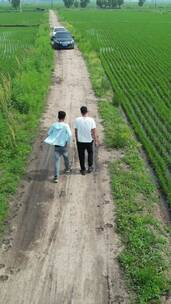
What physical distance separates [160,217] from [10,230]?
3.16 metres

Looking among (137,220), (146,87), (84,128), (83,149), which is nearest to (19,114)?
(83,149)

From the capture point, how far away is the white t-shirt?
1165 cm

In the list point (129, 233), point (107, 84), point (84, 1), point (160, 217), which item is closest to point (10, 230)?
point (129, 233)

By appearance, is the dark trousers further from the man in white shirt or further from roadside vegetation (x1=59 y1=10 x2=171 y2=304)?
roadside vegetation (x1=59 y1=10 x2=171 y2=304)

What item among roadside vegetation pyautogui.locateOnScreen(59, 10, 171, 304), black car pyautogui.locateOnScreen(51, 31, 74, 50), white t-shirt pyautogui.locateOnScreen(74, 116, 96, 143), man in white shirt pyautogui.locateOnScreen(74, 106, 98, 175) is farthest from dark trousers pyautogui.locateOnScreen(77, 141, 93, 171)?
black car pyautogui.locateOnScreen(51, 31, 74, 50)

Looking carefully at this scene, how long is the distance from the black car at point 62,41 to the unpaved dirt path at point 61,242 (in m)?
23.5

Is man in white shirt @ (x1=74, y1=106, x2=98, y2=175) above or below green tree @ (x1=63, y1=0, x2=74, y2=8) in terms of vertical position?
above

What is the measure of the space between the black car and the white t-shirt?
25.1 m

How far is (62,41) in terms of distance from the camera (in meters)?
35.9

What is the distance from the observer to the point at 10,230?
9688mm

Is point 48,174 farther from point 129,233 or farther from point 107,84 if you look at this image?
point 107,84

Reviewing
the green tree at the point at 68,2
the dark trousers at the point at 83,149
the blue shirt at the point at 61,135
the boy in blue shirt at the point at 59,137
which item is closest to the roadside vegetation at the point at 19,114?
the boy in blue shirt at the point at 59,137

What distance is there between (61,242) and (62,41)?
28600 mm

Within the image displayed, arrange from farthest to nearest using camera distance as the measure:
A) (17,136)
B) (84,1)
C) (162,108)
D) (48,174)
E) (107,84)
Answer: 1. (84,1)
2. (107,84)
3. (162,108)
4. (17,136)
5. (48,174)
